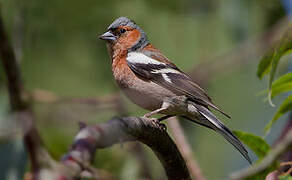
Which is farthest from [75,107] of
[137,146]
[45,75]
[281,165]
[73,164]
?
[45,75]

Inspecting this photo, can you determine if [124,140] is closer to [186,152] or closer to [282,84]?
[282,84]

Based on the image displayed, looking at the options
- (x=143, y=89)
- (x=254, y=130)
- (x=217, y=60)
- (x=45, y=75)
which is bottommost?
(x=254, y=130)

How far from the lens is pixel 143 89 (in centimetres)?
405

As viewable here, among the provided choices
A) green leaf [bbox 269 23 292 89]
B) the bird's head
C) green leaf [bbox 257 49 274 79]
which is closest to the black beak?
the bird's head

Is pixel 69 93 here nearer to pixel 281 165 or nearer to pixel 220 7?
pixel 220 7

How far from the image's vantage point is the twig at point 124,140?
163 centimetres

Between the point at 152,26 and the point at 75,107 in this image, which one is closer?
the point at 75,107

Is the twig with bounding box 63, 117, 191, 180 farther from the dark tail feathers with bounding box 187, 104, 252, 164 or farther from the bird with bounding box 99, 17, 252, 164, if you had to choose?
the bird with bounding box 99, 17, 252, 164

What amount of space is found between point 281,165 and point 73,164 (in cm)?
142

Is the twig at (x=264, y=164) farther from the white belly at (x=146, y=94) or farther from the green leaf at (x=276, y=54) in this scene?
the white belly at (x=146, y=94)

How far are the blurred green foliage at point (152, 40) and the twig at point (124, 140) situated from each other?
4.48 feet

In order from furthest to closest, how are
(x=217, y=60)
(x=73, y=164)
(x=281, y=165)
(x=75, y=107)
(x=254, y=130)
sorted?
(x=254, y=130) < (x=217, y=60) < (x=75, y=107) < (x=281, y=165) < (x=73, y=164)

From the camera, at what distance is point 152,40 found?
6.02 meters

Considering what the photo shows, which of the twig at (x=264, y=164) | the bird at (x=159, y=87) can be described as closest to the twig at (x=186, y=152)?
the bird at (x=159, y=87)
